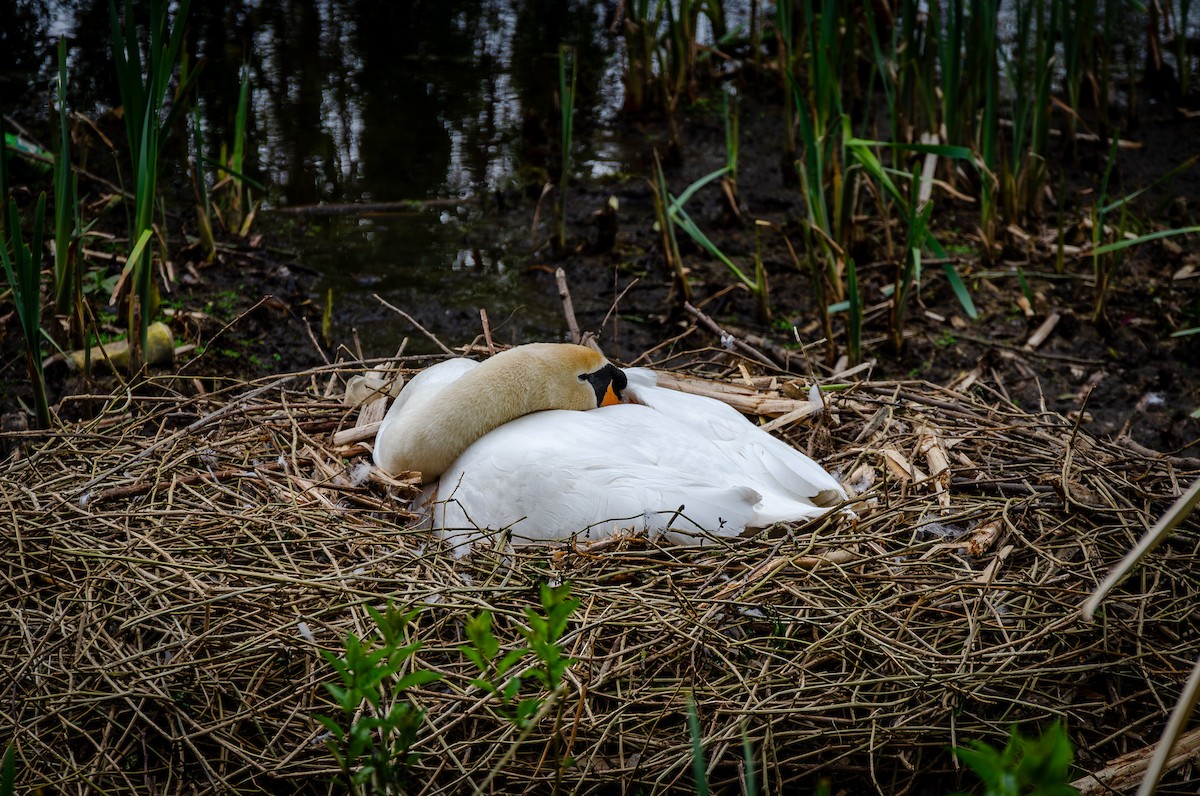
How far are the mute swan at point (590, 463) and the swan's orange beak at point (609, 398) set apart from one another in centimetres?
2

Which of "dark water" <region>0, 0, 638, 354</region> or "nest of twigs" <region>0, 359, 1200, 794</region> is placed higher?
"dark water" <region>0, 0, 638, 354</region>

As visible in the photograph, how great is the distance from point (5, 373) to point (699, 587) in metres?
3.50

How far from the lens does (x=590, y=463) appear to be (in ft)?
9.36

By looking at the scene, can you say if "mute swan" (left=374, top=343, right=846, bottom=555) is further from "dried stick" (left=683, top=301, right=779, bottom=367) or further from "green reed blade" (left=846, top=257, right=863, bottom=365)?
"green reed blade" (left=846, top=257, right=863, bottom=365)

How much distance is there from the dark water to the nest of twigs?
2357 millimetres

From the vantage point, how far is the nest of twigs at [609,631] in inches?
89.9

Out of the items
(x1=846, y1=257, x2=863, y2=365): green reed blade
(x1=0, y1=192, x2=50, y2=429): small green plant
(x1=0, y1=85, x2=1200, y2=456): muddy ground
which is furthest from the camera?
(x1=0, y1=85, x2=1200, y2=456): muddy ground

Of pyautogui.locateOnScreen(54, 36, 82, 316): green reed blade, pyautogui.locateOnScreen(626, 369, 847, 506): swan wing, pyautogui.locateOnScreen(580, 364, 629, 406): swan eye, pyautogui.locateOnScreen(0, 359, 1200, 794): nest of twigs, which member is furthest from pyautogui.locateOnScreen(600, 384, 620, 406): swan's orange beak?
pyautogui.locateOnScreen(54, 36, 82, 316): green reed blade

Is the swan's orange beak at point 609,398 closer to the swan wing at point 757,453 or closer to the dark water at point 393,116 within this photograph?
the swan wing at point 757,453

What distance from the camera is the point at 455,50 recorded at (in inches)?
360

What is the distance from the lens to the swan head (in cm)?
308

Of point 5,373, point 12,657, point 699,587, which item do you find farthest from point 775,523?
point 5,373

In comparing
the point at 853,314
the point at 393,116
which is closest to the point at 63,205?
the point at 853,314

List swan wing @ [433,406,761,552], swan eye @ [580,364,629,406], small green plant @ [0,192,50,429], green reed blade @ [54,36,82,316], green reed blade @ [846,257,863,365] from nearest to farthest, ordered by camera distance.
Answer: swan wing @ [433,406,761,552]
small green plant @ [0,192,50,429]
swan eye @ [580,364,629,406]
green reed blade @ [54,36,82,316]
green reed blade @ [846,257,863,365]
